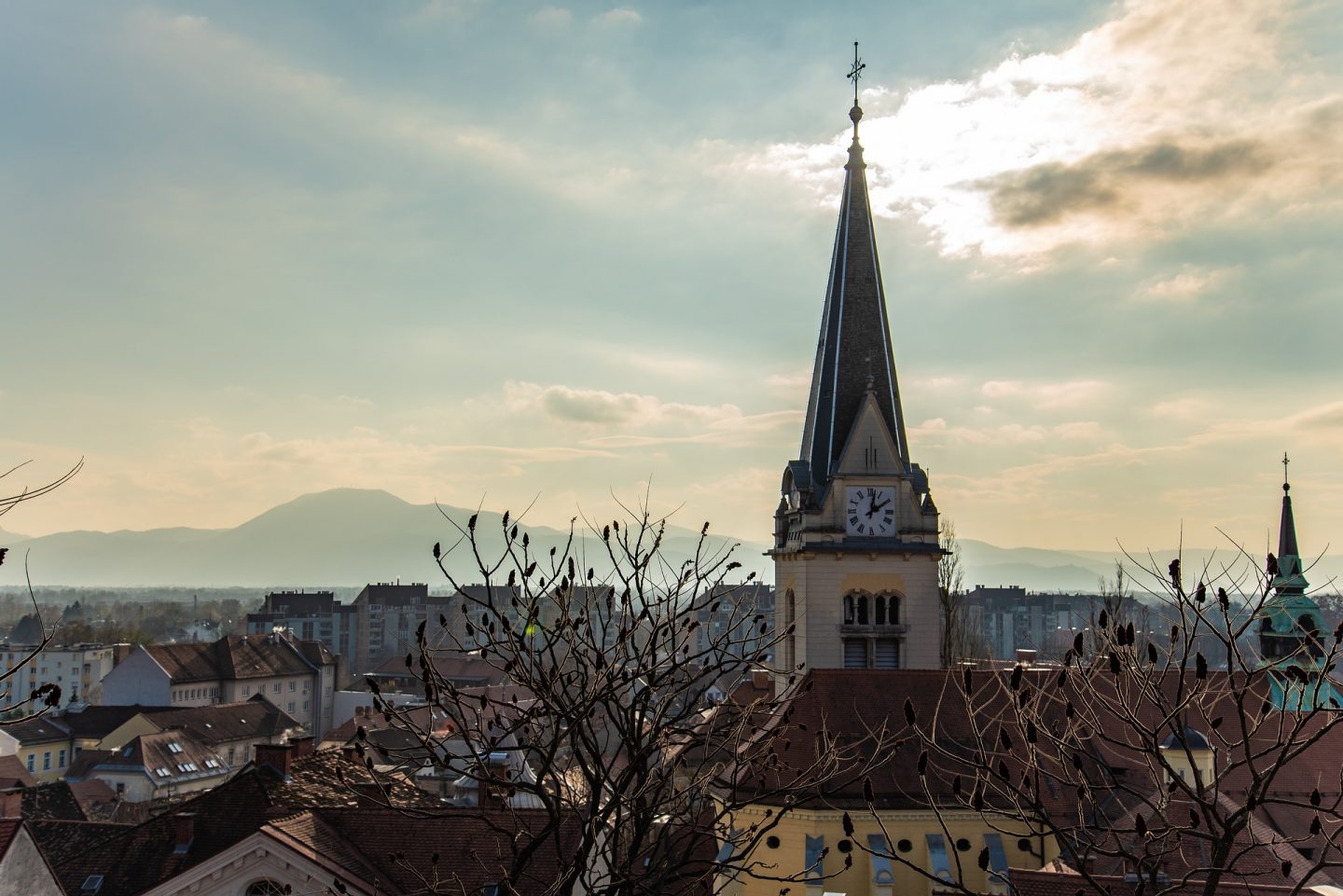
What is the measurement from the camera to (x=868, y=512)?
37406 millimetres

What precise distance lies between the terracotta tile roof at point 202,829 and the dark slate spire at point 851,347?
56.3ft

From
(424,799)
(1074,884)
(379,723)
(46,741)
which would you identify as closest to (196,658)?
(46,741)

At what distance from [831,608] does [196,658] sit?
69520mm

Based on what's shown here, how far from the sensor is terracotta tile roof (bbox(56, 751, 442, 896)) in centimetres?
2547

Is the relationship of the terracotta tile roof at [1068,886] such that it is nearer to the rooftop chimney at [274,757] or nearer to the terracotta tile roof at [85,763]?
the rooftop chimney at [274,757]

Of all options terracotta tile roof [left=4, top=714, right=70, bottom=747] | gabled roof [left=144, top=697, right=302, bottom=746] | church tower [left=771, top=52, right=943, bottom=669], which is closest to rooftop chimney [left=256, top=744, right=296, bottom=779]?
church tower [left=771, top=52, right=943, bottom=669]

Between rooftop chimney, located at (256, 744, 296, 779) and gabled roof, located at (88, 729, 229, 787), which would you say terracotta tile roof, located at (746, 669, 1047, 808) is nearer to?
rooftop chimney, located at (256, 744, 296, 779)

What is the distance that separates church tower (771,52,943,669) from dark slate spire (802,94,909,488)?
0.04 m

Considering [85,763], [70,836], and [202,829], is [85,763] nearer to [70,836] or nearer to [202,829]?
[70,836]

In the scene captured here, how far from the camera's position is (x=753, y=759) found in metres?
11.3

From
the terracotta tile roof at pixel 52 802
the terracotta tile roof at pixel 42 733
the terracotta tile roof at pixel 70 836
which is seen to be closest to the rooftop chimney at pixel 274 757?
the terracotta tile roof at pixel 70 836

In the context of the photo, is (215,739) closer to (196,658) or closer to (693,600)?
(196,658)

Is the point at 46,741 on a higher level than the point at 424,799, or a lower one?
lower

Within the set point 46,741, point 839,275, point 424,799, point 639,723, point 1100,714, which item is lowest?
point 46,741
